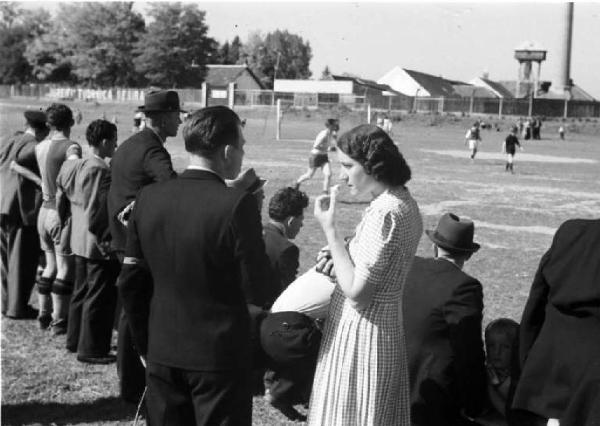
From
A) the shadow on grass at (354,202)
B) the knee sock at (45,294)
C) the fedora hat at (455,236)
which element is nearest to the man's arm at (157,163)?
the fedora hat at (455,236)

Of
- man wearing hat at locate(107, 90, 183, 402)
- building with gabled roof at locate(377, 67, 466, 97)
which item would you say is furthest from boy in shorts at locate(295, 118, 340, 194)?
building with gabled roof at locate(377, 67, 466, 97)

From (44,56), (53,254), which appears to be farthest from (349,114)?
(53,254)

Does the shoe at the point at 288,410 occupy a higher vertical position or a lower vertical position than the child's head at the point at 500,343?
lower

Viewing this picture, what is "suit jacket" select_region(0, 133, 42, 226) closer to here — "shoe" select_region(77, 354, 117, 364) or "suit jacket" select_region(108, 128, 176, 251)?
"shoe" select_region(77, 354, 117, 364)

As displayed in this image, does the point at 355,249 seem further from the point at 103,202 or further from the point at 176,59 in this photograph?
the point at 176,59

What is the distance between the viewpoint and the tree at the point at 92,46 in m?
86.2

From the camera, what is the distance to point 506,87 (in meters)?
119

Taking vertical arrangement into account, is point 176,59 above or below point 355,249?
above

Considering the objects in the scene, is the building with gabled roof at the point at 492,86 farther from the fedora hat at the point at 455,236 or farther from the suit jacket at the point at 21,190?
the fedora hat at the point at 455,236

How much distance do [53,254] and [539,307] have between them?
5130 mm

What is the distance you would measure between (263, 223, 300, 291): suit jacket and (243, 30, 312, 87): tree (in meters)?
123

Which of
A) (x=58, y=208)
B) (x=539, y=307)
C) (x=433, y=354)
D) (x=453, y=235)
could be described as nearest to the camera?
(x=539, y=307)

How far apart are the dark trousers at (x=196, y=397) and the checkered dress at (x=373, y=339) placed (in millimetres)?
337

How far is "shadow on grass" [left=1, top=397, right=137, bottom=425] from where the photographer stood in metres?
5.02
